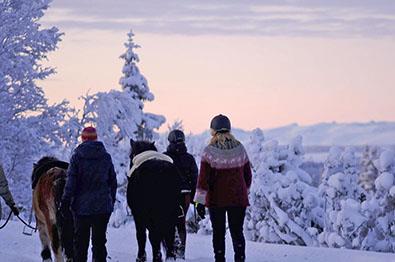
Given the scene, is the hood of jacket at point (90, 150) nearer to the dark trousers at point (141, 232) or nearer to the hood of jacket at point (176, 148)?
the dark trousers at point (141, 232)

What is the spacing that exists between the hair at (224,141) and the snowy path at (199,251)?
308 cm

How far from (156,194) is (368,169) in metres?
85.5

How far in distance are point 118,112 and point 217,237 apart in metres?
21.2

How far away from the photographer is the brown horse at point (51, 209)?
1211 cm

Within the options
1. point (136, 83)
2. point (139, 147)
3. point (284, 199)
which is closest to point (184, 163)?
point (139, 147)

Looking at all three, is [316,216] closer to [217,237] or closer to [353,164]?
[353,164]

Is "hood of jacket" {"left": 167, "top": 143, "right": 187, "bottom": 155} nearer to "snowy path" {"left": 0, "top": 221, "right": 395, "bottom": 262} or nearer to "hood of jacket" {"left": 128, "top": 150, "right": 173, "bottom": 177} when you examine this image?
"hood of jacket" {"left": 128, "top": 150, "right": 173, "bottom": 177}

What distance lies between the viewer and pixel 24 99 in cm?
2994

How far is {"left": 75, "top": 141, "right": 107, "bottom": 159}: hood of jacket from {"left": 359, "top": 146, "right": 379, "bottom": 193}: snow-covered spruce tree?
72.2 m

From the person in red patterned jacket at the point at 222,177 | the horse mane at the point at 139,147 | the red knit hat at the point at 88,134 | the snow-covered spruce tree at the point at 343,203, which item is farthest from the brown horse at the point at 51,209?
the snow-covered spruce tree at the point at 343,203

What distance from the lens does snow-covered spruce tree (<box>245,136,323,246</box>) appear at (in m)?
27.4

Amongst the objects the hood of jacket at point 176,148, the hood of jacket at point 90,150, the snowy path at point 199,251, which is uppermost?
the hood of jacket at point 176,148

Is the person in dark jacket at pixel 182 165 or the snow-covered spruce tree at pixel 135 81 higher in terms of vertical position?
the snow-covered spruce tree at pixel 135 81

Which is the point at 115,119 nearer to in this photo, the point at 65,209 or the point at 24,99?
the point at 24,99
